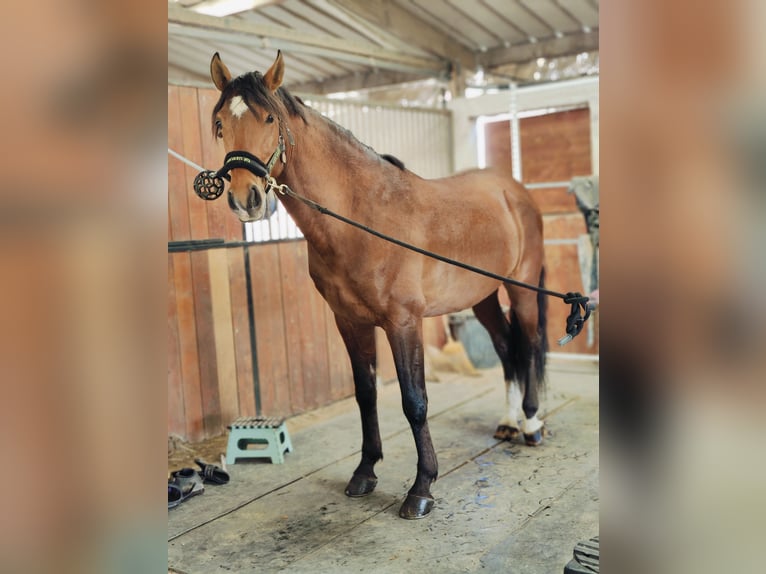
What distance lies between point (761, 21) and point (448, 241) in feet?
7.75

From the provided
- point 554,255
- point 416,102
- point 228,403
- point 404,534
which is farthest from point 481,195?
point 416,102

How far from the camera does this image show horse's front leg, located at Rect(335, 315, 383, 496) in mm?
2871

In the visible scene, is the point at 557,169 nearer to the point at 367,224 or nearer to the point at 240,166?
the point at 367,224

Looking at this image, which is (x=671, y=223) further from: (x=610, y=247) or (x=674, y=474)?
(x=674, y=474)

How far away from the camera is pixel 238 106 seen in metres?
2.20

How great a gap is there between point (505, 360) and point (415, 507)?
1215 mm

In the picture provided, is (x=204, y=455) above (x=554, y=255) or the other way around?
the other way around

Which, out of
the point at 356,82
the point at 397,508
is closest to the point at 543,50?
the point at 356,82

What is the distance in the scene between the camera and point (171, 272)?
3.53m

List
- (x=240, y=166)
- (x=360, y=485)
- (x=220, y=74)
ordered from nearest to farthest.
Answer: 1. (x=240, y=166)
2. (x=220, y=74)
3. (x=360, y=485)

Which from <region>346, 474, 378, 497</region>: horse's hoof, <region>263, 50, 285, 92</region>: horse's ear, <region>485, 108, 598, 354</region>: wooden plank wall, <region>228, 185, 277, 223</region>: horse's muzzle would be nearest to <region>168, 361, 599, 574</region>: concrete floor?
<region>346, 474, 378, 497</region>: horse's hoof

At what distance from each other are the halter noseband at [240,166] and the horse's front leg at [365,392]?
31.5 inches

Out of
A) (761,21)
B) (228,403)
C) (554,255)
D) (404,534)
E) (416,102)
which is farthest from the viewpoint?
(416,102)

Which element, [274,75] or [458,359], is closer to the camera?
[274,75]
